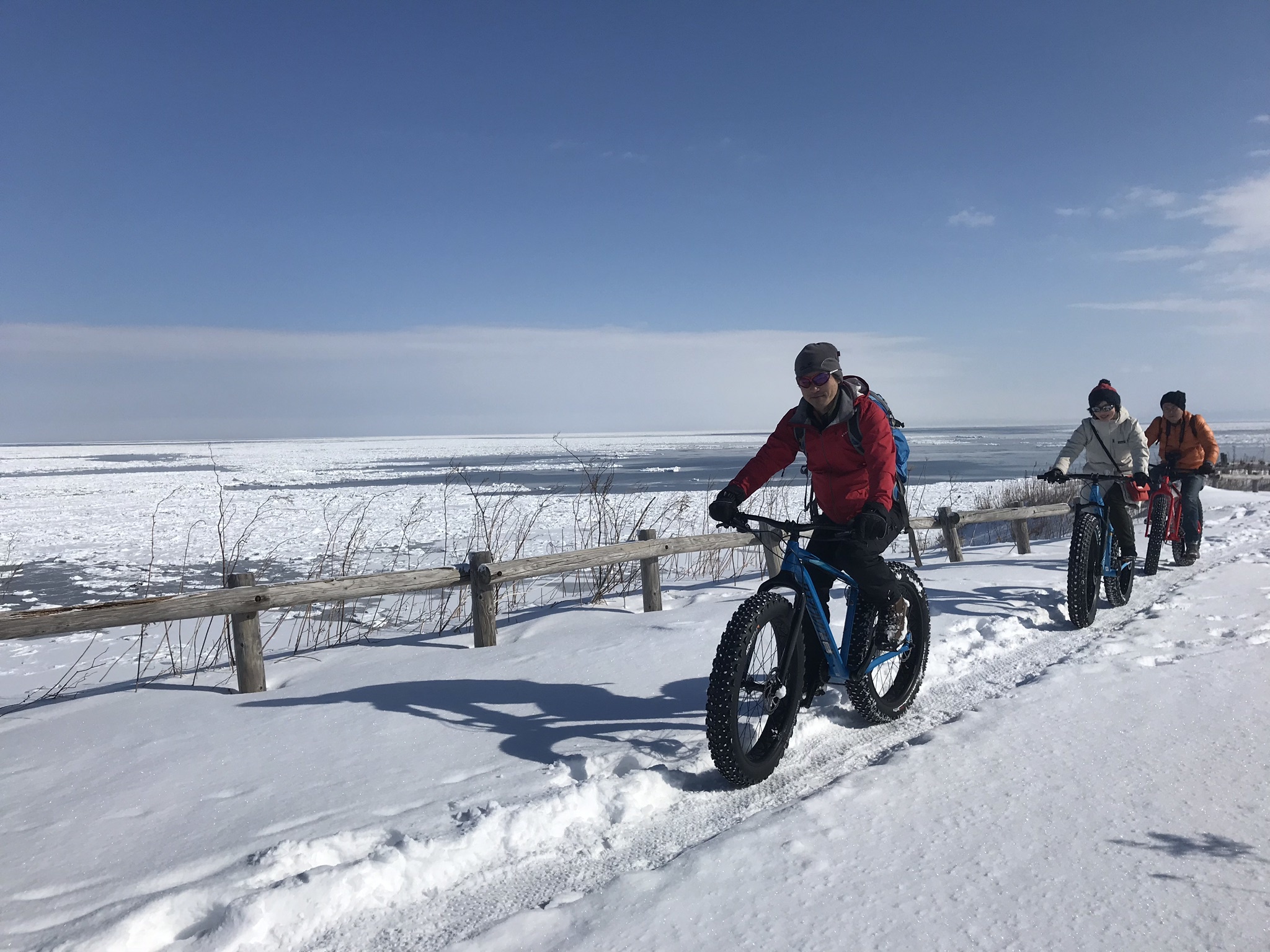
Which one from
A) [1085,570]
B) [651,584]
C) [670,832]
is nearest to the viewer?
[670,832]

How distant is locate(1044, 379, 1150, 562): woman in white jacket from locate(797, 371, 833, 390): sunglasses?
155 inches

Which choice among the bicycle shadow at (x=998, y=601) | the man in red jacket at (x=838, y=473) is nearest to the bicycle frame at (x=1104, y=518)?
the bicycle shadow at (x=998, y=601)

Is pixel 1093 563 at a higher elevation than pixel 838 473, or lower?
lower

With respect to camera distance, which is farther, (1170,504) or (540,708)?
(1170,504)

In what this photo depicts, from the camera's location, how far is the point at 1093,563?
6082 mm

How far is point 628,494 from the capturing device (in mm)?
24375

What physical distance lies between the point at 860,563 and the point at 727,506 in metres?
0.76

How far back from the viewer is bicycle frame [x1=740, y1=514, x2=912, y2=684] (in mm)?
3398

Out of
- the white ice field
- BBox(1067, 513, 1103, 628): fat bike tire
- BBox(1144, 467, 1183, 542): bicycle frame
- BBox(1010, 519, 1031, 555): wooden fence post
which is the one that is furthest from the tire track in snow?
BBox(1010, 519, 1031, 555): wooden fence post

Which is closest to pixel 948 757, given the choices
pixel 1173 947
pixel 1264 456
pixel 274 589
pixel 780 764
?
pixel 780 764

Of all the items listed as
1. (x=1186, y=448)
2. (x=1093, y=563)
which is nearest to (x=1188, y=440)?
(x=1186, y=448)

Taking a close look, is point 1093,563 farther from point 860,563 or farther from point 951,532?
point 951,532

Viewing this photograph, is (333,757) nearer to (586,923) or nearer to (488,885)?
(488,885)

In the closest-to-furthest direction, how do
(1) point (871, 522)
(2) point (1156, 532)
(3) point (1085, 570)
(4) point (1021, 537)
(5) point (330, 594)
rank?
(1) point (871, 522) < (5) point (330, 594) < (3) point (1085, 570) < (2) point (1156, 532) < (4) point (1021, 537)
